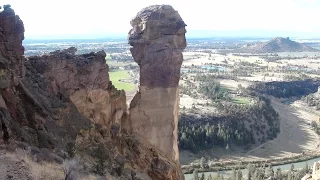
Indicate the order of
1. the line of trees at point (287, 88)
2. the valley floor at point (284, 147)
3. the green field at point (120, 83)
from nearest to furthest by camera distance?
the green field at point (120, 83)
the valley floor at point (284, 147)
the line of trees at point (287, 88)

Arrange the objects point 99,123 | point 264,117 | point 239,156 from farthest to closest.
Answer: point 264,117 < point 239,156 < point 99,123

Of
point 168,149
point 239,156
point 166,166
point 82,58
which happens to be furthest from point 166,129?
point 239,156

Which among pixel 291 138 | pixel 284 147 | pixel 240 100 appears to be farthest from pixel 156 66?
pixel 240 100

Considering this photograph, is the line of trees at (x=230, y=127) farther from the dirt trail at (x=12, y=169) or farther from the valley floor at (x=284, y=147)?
the dirt trail at (x=12, y=169)

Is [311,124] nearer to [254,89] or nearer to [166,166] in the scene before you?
[254,89]

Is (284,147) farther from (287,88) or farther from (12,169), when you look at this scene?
(12,169)

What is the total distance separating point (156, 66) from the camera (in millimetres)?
35438

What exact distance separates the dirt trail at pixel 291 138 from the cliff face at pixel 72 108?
64.0 metres

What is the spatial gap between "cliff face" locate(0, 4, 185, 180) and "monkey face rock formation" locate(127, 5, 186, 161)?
0.18m

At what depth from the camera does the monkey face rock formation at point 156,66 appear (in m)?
35.1

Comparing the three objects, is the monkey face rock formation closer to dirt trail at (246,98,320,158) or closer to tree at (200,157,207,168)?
tree at (200,157,207,168)

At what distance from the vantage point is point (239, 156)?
91.4 meters

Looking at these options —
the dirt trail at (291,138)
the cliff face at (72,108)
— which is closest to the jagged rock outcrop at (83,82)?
the cliff face at (72,108)

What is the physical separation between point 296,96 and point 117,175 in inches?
5927
